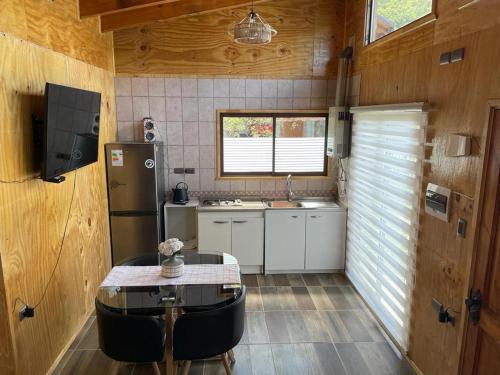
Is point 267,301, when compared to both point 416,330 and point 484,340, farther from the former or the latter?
point 484,340

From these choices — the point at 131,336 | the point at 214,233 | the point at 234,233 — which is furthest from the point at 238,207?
the point at 131,336

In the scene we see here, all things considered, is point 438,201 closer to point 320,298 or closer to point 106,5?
point 320,298

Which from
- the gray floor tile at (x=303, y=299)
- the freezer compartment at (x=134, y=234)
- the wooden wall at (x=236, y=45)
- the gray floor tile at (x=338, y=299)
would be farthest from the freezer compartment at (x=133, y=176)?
the gray floor tile at (x=338, y=299)

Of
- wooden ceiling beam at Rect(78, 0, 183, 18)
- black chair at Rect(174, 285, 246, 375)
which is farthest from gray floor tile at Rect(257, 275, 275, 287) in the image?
wooden ceiling beam at Rect(78, 0, 183, 18)

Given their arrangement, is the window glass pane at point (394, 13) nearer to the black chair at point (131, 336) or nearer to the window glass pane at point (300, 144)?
the window glass pane at point (300, 144)

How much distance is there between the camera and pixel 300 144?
16.4 feet

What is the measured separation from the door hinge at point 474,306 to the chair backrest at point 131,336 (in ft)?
5.90

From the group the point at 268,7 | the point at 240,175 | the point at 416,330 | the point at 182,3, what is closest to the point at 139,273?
the point at 416,330

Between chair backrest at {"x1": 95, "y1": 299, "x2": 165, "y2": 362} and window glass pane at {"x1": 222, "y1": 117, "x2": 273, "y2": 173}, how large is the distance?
2845 mm

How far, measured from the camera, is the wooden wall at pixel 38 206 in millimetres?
2352

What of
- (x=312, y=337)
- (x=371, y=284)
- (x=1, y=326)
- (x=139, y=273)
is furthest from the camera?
(x=371, y=284)

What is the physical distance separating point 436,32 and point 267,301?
2877mm

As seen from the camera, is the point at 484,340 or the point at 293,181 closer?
the point at 484,340

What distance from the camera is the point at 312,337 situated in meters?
3.42
